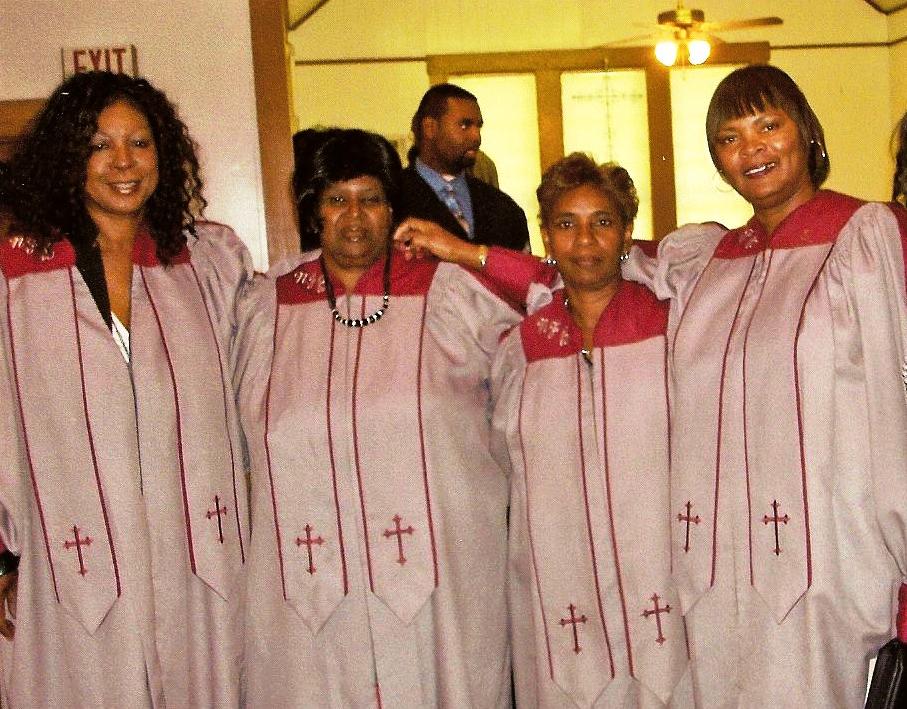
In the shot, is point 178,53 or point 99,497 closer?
point 99,497

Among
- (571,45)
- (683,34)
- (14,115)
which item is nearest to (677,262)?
(14,115)

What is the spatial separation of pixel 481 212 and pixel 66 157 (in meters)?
1.93

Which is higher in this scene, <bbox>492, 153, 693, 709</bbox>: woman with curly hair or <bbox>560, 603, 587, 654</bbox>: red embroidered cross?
<bbox>492, 153, 693, 709</bbox>: woman with curly hair

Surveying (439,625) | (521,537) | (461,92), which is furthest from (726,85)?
(461,92)

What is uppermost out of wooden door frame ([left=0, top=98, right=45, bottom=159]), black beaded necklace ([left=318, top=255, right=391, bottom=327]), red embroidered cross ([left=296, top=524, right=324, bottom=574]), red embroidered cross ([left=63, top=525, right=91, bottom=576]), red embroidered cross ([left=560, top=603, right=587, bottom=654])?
wooden door frame ([left=0, top=98, right=45, bottom=159])

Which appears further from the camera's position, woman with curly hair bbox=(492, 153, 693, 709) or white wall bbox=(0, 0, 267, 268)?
white wall bbox=(0, 0, 267, 268)

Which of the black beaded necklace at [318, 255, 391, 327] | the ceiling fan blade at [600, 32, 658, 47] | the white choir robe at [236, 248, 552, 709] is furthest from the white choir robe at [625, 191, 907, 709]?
the ceiling fan blade at [600, 32, 658, 47]

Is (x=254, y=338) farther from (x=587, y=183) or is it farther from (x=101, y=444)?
(x=587, y=183)

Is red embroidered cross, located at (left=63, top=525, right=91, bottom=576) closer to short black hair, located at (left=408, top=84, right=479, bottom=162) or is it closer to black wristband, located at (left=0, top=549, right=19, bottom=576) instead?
black wristband, located at (left=0, top=549, right=19, bottom=576)

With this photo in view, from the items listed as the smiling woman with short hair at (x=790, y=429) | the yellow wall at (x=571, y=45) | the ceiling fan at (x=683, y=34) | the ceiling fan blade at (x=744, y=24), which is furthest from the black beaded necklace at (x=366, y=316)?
the yellow wall at (x=571, y=45)

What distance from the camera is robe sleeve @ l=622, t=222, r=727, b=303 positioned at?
2.81 metres

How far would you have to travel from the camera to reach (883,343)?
7.85 ft

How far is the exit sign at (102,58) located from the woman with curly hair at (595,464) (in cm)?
178

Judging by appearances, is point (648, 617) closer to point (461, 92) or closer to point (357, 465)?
point (357, 465)
